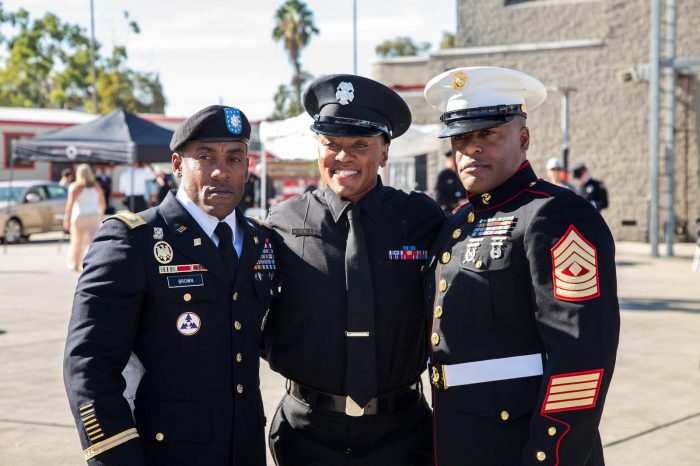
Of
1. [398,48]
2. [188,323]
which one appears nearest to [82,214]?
[188,323]

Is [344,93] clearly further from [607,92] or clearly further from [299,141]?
[607,92]

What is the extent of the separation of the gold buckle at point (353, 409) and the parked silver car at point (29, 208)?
63.4ft

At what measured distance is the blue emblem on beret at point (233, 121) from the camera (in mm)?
2861

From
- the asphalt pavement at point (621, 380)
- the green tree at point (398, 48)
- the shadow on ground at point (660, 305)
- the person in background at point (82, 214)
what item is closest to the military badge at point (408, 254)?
the asphalt pavement at point (621, 380)

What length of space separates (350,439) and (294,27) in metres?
51.8

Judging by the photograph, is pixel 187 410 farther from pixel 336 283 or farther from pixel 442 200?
pixel 442 200

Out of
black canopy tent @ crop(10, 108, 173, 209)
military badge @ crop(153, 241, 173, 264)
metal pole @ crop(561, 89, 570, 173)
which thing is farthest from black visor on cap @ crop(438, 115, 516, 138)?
metal pole @ crop(561, 89, 570, 173)

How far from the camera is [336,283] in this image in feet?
10.3

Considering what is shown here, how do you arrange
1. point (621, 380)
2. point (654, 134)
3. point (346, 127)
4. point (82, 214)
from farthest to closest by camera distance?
1. point (654, 134)
2. point (82, 214)
3. point (621, 380)
4. point (346, 127)

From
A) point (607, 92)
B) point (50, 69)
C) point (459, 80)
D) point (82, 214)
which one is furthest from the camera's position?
point (50, 69)

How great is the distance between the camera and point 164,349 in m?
2.67

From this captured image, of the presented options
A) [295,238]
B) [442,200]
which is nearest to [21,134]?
[442,200]

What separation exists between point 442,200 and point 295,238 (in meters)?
8.21

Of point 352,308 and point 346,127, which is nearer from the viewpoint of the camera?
point 352,308
